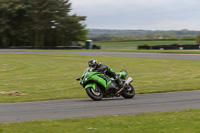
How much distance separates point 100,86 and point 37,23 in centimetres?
4542

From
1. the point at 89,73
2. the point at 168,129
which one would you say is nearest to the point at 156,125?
the point at 168,129

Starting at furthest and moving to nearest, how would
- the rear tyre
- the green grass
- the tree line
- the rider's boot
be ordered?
the tree line → the rear tyre → the rider's boot → the green grass

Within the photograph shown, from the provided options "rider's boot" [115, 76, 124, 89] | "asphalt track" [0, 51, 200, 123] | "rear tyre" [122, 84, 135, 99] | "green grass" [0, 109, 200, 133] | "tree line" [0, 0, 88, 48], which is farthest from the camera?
"tree line" [0, 0, 88, 48]

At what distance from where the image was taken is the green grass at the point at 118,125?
5898mm

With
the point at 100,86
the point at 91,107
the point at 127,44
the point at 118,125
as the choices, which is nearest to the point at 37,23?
the point at 127,44

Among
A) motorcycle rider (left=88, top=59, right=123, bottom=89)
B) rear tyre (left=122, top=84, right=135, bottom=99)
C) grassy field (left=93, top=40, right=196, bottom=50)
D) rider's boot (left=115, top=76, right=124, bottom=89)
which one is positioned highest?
grassy field (left=93, top=40, right=196, bottom=50)

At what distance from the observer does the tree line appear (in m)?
51.8

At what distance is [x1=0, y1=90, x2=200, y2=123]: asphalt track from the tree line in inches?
1728

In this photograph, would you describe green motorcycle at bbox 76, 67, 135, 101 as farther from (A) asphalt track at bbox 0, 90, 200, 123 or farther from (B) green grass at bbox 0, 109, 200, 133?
(B) green grass at bbox 0, 109, 200, 133

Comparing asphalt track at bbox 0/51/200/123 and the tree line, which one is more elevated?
the tree line

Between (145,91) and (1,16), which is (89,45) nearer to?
(1,16)

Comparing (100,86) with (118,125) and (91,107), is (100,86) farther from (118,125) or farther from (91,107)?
(118,125)

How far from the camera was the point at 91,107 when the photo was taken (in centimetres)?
853

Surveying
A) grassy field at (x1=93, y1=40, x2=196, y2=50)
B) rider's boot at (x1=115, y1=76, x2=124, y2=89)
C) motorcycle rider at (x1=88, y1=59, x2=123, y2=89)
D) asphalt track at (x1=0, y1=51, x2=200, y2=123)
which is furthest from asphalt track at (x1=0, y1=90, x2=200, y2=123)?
grassy field at (x1=93, y1=40, x2=196, y2=50)
